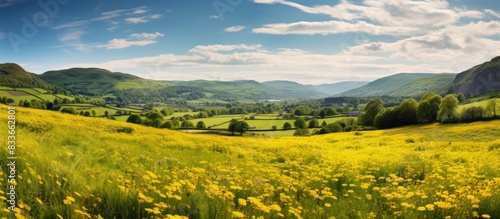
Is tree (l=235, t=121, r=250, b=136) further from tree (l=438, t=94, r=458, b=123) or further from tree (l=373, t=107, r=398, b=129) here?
tree (l=438, t=94, r=458, b=123)

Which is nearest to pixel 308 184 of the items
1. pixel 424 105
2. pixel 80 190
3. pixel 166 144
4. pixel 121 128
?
pixel 80 190

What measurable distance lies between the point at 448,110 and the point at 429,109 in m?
7.32

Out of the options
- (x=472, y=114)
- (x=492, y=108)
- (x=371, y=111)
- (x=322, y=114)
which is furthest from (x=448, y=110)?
(x=322, y=114)

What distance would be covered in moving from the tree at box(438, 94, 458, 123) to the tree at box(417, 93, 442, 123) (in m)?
4.14

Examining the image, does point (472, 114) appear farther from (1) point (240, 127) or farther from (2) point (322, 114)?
(2) point (322, 114)

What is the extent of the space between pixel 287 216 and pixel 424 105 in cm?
8621

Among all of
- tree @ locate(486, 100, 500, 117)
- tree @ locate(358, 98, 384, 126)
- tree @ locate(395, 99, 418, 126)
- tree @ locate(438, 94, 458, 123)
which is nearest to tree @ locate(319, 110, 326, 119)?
tree @ locate(358, 98, 384, 126)

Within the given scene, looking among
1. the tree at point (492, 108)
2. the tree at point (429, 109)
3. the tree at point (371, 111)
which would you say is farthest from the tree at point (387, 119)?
the tree at point (492, 108)

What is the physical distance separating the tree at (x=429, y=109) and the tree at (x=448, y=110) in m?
4.14

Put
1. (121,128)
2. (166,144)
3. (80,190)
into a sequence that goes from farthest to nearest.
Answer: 1. (121,128)
2. (166,144)
3. (80,190)

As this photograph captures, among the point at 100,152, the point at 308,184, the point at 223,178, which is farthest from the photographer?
the point at 100,152

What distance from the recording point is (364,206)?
24.3ft

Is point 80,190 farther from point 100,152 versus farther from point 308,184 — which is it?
point 100,152

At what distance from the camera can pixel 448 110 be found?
7312 centimetres
